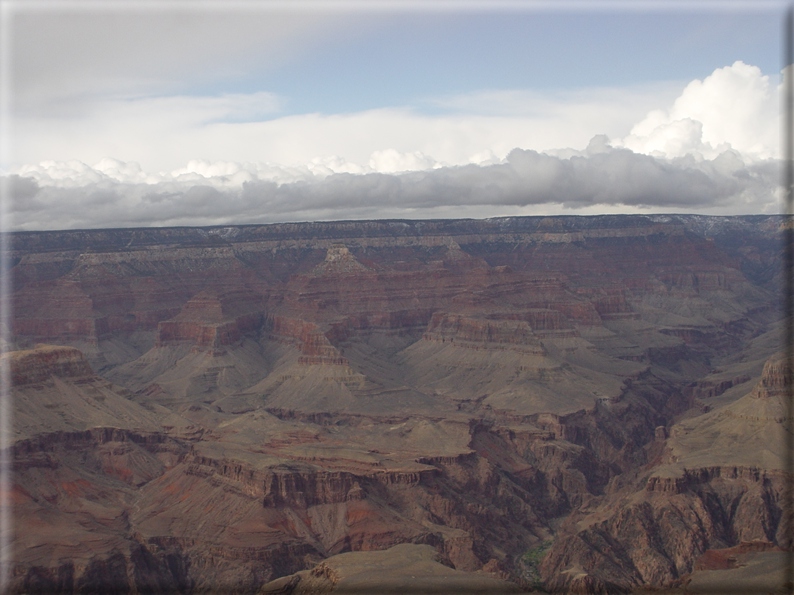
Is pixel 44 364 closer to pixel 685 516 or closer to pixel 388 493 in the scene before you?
pixel 388 493

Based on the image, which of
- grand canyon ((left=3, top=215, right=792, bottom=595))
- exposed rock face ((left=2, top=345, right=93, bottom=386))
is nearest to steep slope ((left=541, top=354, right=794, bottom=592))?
grand canyon ((left=3, top=215, right=792, bottom=595))

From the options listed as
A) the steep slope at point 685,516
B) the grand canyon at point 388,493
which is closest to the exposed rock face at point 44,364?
the grand canyon at point 388,493

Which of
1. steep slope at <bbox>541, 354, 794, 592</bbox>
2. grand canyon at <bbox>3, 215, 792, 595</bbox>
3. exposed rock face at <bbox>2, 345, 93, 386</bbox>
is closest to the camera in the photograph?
grand canyon at <bbox>3, 215, 792, 595</bbox>

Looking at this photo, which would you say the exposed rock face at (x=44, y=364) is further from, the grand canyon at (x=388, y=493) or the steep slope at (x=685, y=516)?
the steep slope at (x=685, y=516)

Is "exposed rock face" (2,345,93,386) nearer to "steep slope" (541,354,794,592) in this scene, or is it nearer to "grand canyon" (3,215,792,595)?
"grand canyon" (3,215,792,595)

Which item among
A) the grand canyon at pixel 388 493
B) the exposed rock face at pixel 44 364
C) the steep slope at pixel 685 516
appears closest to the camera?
the grand canyon at pixel 388 493

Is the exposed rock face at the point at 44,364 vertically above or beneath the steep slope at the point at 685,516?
above

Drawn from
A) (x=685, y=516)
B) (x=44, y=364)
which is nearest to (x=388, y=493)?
(x=685, y=516)

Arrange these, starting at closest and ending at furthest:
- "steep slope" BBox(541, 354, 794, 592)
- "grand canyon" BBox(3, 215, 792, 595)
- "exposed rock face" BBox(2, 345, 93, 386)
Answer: "grand canyon" BBox(3, 215, 792, 595) → "steep slope" BBox(541, 354, 794, 592) → "exposed rock face" BBox(2, 345, 93, 386)

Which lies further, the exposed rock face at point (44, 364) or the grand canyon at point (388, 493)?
the exposed rock face at point (44, 364)

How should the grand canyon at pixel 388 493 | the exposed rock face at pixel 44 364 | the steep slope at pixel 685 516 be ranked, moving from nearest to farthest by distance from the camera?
the grand canyon at pixel 388 493 → the steep slope at pixel 685 516 → the exposed rock face at pixel 44 364

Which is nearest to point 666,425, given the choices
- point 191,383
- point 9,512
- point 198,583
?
point 191,383

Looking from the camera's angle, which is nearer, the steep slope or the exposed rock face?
the steep slope
